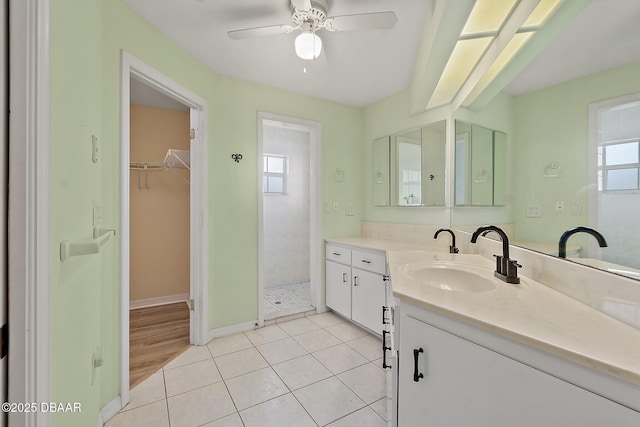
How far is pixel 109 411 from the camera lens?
1457mm

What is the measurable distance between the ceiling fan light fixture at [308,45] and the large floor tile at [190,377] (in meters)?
2.27

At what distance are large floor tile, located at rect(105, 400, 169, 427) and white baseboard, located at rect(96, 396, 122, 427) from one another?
2cm

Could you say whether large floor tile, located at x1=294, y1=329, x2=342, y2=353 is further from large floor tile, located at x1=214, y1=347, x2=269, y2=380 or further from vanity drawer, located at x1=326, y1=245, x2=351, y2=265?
vanity drawer, located at x1=326, y1=245, x2=351, y2=265

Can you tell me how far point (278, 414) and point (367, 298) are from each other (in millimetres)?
1196

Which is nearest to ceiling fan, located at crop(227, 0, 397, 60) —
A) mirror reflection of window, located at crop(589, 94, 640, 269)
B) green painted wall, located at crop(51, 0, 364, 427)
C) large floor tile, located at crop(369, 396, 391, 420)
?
green painted wall, located at crop(51, 0, 364, 427)

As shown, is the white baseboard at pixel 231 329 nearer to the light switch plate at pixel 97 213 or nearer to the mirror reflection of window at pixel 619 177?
the light switch plate at pixel 97 213

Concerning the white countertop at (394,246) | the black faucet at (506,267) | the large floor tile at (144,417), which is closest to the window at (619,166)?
the black faucet at (506,267)

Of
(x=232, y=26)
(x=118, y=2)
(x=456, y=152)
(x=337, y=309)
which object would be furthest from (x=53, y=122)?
(x=337, y=309)

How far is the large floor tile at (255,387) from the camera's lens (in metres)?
1.59

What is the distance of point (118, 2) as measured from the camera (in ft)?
4.94

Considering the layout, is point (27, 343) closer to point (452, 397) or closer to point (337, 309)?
point (452, 397)

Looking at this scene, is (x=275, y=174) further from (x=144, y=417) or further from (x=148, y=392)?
(x=144, y=417)

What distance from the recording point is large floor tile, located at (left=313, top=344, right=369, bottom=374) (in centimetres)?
192

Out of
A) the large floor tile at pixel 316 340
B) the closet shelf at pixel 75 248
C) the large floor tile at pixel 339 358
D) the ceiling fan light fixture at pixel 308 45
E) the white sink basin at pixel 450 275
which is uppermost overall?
the ceiling fan light fixture at pixel 308 45
